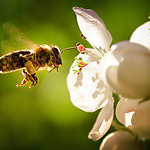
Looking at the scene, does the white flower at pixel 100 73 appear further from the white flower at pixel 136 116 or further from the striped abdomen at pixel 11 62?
the striped abdomen at pixel 11 62

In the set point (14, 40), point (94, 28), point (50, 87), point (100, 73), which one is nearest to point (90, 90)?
point (100, 73)

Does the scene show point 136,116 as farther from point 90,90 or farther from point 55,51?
point 55,51

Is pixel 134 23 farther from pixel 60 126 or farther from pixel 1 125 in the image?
pixel 1 125

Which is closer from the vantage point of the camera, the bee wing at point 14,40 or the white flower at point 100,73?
the white flower at point 100,73

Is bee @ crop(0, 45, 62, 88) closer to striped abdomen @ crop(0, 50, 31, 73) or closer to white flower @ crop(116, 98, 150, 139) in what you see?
striped abdomen @ crop(0, 50, 31, 73)

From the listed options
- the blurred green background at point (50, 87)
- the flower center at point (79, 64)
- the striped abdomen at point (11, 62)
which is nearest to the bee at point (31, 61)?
the striped abdomen at point (11, 62)

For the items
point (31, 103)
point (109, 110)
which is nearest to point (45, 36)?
point (31, 103)
